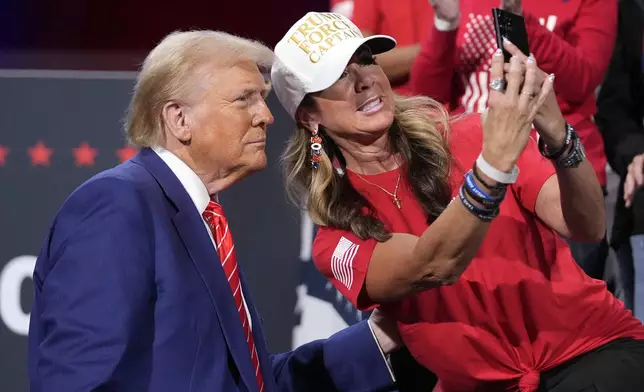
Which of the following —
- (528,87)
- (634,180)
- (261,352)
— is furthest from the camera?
(634,180)

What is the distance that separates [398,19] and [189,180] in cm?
119

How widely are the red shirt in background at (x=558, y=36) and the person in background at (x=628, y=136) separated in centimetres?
9

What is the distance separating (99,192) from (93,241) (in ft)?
0.29

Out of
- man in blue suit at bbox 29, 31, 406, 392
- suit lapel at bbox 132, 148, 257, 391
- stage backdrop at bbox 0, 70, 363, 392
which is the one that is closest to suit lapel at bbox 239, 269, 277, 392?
man in blue suit at bbox 29, 31, 406, 392

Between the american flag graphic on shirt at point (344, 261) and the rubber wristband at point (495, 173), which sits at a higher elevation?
the rubber wristband at point (495, 173)

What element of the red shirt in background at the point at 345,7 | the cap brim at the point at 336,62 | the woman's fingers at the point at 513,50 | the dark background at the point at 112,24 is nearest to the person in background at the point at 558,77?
the red shirt in background at the point at 345,7

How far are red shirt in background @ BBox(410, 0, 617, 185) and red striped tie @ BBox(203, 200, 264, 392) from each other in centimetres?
94

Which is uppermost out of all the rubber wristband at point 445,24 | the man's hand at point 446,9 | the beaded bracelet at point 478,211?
the beaded bracelet at point 478,211

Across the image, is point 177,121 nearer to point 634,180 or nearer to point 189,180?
point 189,180

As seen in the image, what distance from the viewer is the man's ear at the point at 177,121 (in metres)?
1.83

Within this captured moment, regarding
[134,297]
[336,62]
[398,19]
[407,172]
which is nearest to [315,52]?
[336,62]

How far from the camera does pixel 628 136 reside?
9.11 ft

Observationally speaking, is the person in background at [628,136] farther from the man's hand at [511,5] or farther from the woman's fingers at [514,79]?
the woman's fingers at [514,79]

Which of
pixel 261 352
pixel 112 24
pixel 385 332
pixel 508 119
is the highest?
pixel 508 119
